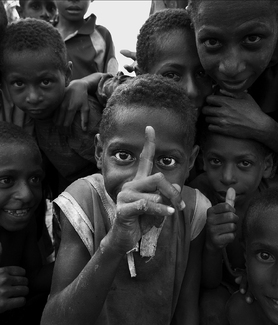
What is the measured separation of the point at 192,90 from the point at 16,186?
913 millimetres

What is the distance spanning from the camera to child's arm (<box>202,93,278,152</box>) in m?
2.11

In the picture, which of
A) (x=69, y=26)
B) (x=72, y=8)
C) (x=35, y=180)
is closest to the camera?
(x=35, y=180)

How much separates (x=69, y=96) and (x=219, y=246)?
115cm

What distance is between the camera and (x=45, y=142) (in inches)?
99.5

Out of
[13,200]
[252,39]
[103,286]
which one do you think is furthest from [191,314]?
[252,39]

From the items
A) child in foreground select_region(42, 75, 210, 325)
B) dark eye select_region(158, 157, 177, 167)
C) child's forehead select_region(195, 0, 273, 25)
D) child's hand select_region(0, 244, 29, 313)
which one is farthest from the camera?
child's hand select_region(0, 244, 29, 313)

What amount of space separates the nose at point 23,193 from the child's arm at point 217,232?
0.82 m

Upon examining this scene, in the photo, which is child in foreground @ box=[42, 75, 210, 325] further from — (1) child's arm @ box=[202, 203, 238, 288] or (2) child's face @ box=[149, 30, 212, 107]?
(2) child's face @ box=[149, 30, 212, 107]

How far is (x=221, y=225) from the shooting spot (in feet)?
5.95

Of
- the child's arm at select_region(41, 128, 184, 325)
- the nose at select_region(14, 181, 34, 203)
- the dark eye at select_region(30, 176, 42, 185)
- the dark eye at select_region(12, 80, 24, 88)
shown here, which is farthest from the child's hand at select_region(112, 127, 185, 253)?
the dark eye at select_region(12, 80, 24, 88)

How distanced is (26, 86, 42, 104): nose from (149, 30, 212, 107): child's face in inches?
24.0

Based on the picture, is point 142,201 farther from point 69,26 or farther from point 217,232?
point 69,26

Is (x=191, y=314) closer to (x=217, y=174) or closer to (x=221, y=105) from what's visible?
(x=217, y=174)

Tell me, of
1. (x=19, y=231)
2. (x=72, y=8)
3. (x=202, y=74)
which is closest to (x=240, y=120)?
(x=202, y=74)
